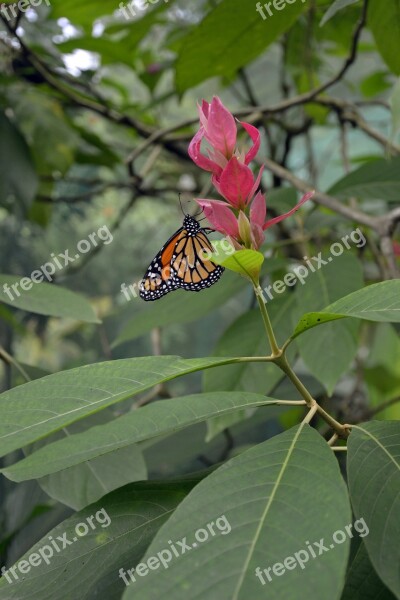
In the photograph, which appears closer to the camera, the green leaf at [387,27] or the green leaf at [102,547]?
the green leaf at [102,547]

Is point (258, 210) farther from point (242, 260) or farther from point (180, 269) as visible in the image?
point (180, 269)

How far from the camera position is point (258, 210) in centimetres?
77

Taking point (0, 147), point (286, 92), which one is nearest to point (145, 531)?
point (0, 147)

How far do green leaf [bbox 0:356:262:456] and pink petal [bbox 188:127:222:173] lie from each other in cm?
22

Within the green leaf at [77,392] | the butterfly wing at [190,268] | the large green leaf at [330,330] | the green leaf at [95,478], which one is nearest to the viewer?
the green leaf at [77,392]

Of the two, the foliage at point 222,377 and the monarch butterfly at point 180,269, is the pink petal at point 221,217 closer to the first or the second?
the foliage at point 222,377

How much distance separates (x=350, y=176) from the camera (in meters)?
1.54

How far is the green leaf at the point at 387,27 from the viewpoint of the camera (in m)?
1.27

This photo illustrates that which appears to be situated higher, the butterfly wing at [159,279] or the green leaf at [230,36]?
the green leaf at [230,36]

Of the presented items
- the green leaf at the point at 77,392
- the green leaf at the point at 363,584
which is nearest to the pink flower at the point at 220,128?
the green leaf at the point at 77,392

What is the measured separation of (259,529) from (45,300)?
77 centimetres

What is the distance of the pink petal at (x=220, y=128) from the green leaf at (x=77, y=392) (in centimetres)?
24

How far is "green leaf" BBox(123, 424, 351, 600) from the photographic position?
536mm

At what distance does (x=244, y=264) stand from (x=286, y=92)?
1.69 meters
